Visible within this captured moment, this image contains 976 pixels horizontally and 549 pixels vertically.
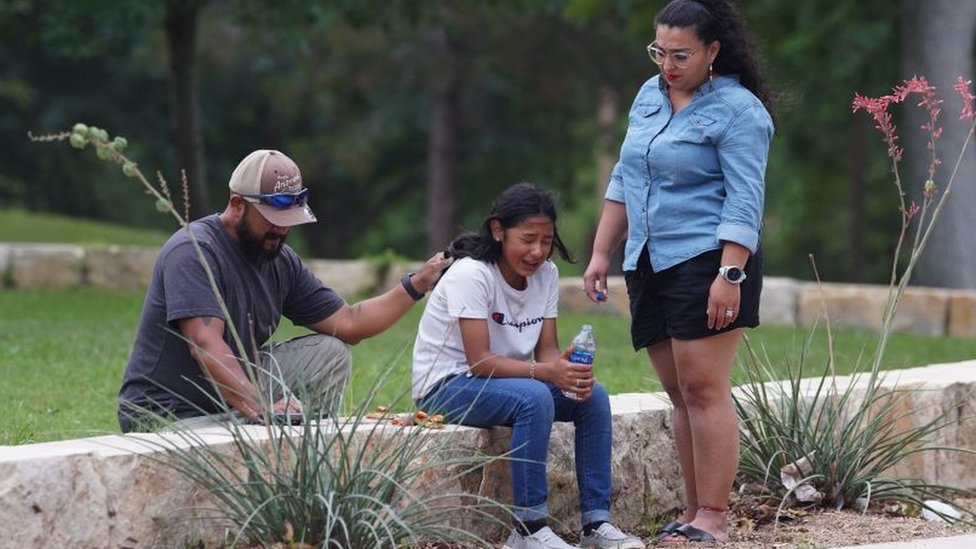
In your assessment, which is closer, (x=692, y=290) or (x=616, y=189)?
(x=692, y=290)

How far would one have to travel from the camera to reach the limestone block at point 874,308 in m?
12.2

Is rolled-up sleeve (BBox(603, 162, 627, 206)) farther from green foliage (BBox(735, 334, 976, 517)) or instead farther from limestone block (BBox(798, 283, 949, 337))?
limestone block (BBox(798, 283, 949, 337))

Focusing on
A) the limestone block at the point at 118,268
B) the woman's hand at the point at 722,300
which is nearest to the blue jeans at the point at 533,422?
the woman's hand at the point at 722,300

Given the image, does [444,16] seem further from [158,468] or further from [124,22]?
[158,468]

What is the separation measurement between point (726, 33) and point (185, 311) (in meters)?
1.79

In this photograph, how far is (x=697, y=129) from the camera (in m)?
4.66

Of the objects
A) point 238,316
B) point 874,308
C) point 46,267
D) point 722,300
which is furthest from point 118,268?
point 722,300

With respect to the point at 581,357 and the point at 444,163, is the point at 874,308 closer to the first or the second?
the point at 581,357

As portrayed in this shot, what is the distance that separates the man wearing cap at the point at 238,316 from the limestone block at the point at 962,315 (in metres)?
7.95

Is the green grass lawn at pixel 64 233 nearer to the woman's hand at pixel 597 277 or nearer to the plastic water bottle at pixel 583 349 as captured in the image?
the woman's hand at pixel 597 277

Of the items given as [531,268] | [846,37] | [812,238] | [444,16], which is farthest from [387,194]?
[531,268]

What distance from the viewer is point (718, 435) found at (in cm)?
478

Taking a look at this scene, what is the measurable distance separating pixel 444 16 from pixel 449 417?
15.4 m

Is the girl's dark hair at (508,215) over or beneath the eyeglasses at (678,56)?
beneath
